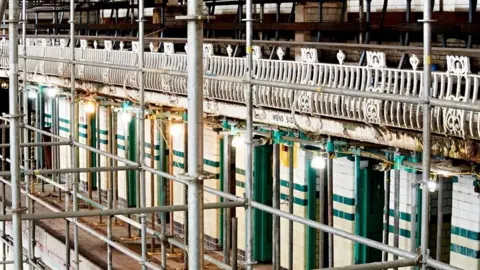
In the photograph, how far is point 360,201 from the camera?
45.5ft

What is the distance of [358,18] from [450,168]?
624 cm

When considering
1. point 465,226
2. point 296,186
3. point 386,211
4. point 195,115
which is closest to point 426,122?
point 195,115

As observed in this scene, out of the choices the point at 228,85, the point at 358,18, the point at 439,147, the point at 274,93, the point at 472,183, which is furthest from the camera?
the point at 358,18

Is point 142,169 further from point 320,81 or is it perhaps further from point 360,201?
point 360,201

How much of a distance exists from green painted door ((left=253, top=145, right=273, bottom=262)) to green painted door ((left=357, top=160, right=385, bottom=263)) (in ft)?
8.36

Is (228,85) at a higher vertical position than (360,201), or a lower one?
higher

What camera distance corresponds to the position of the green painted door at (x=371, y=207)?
1380 cm

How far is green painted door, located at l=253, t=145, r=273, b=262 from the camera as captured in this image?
16156 mm

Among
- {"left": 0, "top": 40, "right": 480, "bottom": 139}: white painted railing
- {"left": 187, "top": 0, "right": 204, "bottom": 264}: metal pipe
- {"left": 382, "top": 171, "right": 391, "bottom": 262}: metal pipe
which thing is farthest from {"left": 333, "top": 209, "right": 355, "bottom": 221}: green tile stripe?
{"left": 187, "top": 0, "right": 204, "bottom": 264}: metal pipe

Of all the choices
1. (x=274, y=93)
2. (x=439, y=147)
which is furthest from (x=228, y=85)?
(x=439, y=147)

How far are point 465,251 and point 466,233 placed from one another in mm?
216

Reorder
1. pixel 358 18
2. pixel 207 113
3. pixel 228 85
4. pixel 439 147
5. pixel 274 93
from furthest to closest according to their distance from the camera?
pixel 358 18 → pixel 207 113 → pixel 228 85 → pixel 274 93 → pixel 439 147

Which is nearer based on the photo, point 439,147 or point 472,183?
point 439,147

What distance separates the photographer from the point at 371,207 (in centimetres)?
1395
